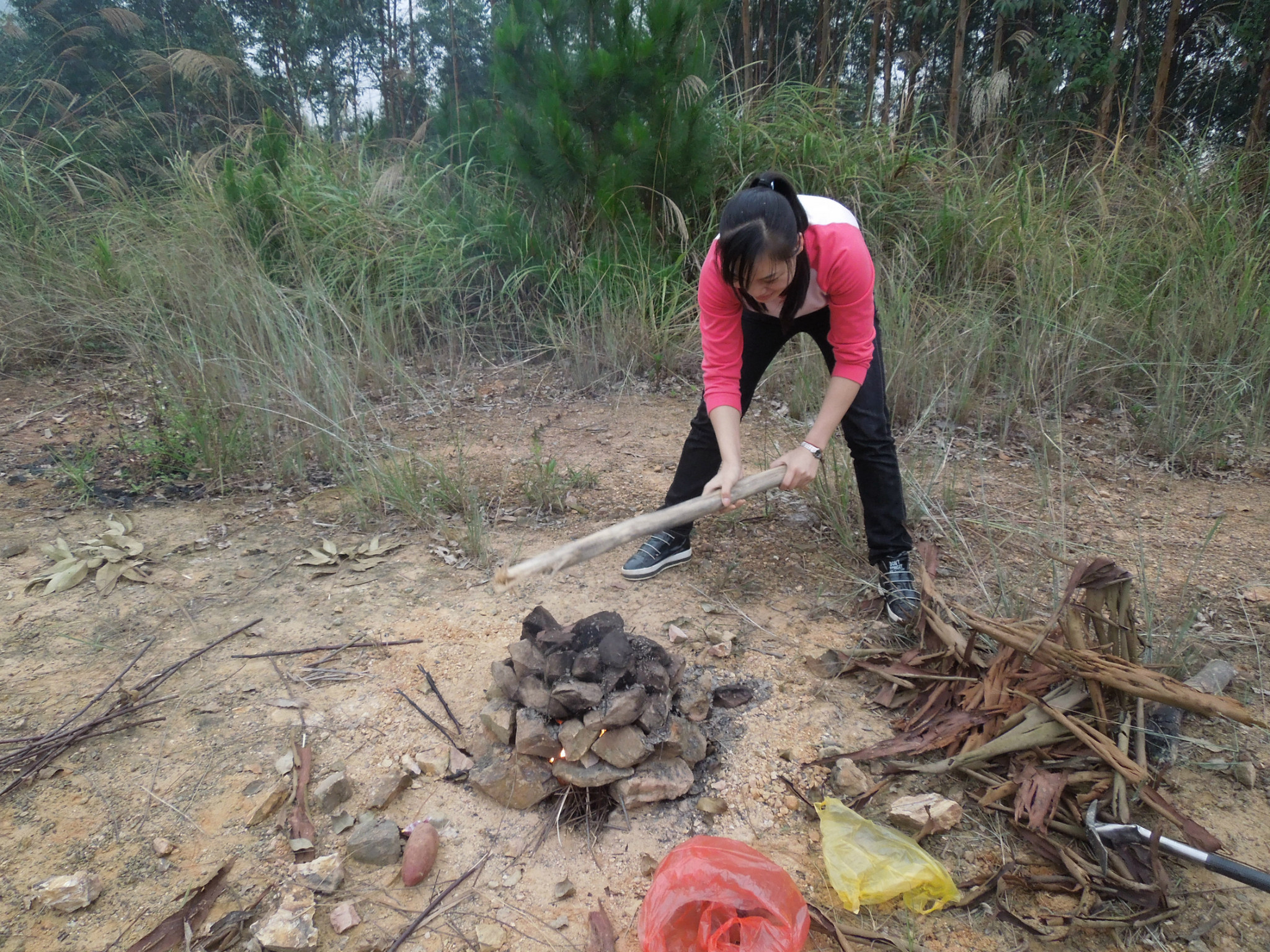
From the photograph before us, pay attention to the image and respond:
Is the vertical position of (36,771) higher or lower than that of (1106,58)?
lower

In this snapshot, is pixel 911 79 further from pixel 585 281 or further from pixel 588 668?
pixel 588 668

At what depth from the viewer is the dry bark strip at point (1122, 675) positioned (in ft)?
4.72

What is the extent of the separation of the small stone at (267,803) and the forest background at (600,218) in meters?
1.45

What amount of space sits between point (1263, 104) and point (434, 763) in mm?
6921

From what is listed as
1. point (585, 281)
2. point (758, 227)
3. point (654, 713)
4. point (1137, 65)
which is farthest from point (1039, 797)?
point (1137, 65)

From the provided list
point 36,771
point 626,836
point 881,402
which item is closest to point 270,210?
point 36,771

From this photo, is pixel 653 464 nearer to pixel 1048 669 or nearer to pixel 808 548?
pixel 808 548

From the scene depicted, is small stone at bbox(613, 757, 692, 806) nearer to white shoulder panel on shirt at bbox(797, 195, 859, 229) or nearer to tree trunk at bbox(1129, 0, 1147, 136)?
white shoulder panel on shirt at bbox(797, 195, 859, 229)

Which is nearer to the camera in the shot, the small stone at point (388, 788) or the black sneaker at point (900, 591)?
the small stone at point (388, 788)

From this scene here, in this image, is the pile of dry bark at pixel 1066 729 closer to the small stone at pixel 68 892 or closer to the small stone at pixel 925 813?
the small stone at pixel 925 813

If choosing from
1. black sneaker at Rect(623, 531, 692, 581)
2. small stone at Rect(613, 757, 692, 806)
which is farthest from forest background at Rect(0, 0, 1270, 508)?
small stone at Rect(613, 757, 692, 806)

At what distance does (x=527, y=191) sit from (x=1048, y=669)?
4138 mm

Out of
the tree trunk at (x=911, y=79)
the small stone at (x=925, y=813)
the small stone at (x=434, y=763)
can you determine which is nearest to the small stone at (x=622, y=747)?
the small stone at (x=434, y=763)

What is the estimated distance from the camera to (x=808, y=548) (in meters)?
2.68
